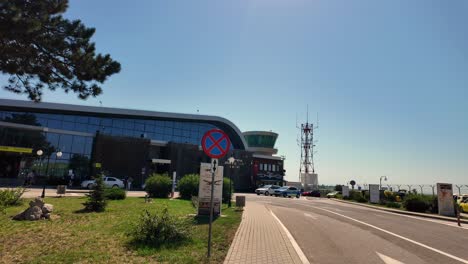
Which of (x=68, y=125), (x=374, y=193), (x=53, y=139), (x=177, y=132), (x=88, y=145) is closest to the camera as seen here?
(x=374, y=193)

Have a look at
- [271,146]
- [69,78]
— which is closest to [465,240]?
[69,78]

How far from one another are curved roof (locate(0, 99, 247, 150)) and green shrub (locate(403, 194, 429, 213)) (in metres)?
49.3

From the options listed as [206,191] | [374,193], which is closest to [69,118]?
[206,191]

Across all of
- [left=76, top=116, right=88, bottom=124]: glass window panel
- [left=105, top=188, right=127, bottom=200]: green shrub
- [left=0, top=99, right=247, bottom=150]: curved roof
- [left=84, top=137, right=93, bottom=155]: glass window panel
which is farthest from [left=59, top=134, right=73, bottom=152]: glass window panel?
[left=105, top=188, right=127, bottom=200]: green shrub

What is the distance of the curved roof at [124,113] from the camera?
2041 inches

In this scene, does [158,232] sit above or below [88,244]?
above

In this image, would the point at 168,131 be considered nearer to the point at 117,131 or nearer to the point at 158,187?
the point at 117,131

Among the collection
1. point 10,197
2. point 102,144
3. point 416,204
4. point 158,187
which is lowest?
point 10,197

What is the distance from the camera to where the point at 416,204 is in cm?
2711

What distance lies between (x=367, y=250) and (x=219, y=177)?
854 centimetres

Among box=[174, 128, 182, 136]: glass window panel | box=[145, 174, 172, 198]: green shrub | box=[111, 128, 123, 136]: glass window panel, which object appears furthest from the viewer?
box=[174, 128, 182, 136]: glass window panel

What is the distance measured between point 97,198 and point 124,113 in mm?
48879

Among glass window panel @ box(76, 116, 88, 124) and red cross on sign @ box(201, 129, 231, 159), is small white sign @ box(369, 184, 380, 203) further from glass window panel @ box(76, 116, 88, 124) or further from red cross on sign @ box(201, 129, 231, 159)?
glass window panel @ box(76, 116, 88, 124)

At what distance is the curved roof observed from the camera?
5184 cm
